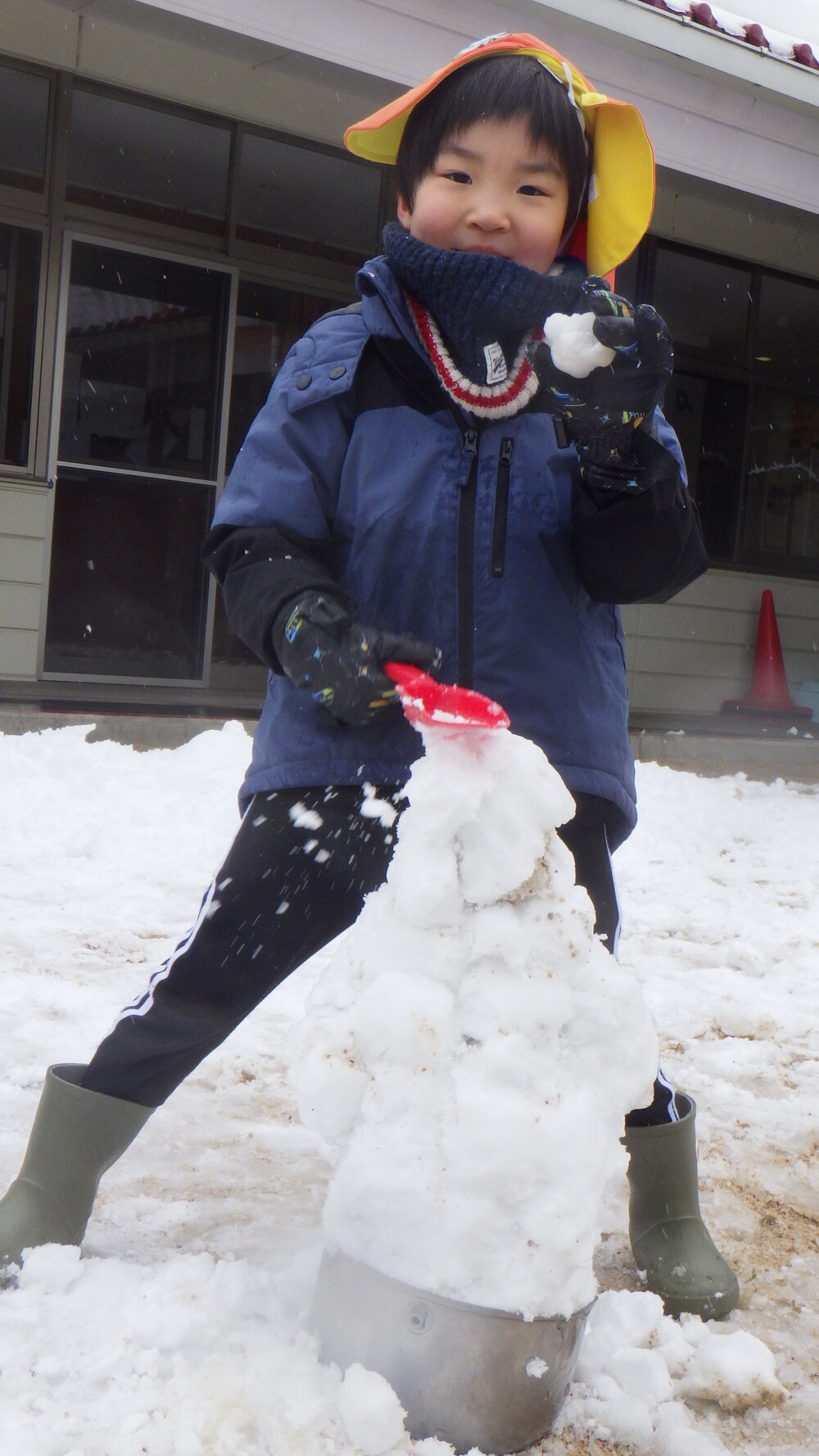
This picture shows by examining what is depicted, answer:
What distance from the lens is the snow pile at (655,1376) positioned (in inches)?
59.3

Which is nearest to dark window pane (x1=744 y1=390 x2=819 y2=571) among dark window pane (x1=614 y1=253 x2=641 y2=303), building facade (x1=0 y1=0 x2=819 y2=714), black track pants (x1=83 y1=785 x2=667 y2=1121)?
building facade (x1=0 y1=0 x2=819 y2=714)

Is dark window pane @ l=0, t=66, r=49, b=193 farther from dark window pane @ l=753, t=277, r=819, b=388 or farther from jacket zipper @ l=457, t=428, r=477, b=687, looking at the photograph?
jacket zipper @ l=457, t=428, r=477, b=687

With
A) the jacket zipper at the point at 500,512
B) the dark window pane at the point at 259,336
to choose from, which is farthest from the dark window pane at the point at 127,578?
the jacket zipper at the point at 500,512

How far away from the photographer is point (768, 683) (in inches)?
368

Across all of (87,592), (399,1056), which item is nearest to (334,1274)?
(399,1056)

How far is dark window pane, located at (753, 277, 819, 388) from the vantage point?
964cm

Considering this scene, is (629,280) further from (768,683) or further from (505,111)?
(505,111)

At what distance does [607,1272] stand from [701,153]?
5691mm

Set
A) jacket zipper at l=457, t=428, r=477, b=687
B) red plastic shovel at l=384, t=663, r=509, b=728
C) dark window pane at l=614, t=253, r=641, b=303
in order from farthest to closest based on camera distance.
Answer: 1. dark window pane at l=614, t=253, r=641, b=303
2. jacket zipper at l=457, t=428, r=477, b=687
3. red plastic shovel at l=384, t=663, r=509, b=728

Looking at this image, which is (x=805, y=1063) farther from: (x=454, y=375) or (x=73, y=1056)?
(x=454, y=375)

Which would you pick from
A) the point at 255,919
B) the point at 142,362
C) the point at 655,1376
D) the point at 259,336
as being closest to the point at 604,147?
the point at 255,919

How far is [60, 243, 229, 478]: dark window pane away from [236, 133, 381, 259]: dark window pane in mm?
470

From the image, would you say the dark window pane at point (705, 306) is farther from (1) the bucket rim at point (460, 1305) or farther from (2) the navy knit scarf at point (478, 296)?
(1) the bucket rim at point (460, 1305)

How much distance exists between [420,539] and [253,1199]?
1054 millimetres
